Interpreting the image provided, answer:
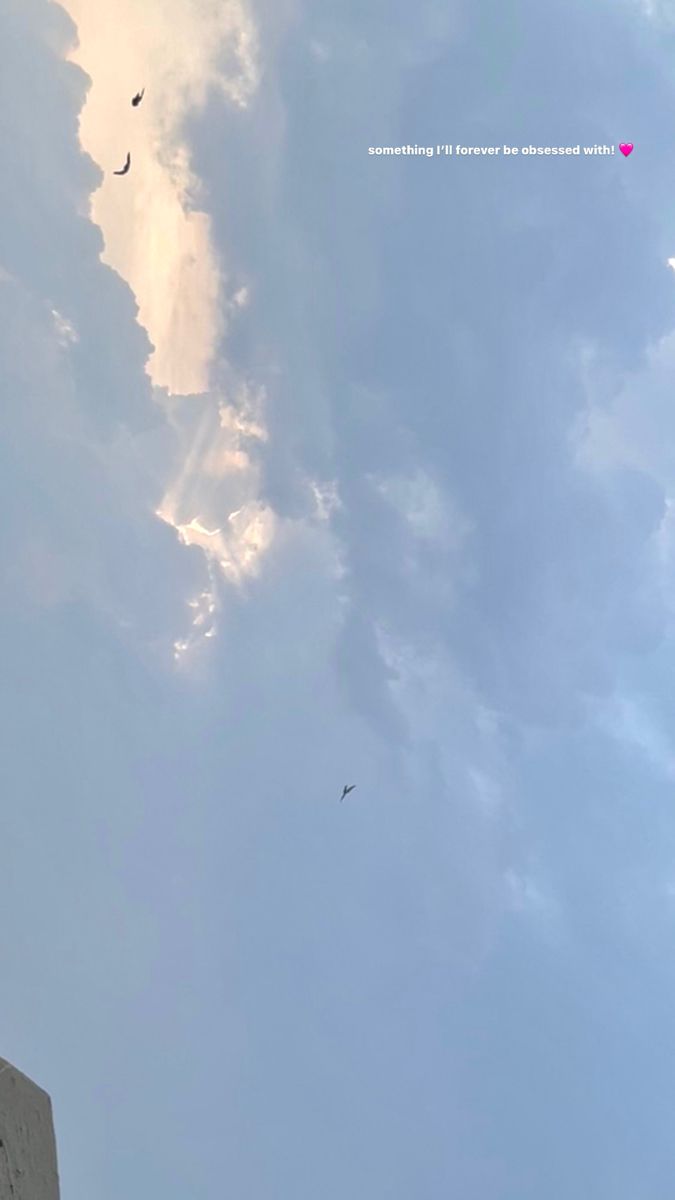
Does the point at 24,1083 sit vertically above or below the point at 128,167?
below

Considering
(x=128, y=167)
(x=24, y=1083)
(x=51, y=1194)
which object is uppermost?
(x=128, y=167)

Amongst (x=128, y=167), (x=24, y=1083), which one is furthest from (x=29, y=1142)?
(x=128, y=167)

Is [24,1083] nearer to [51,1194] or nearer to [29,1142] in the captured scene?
[29,1142]

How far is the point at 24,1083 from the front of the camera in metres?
20.9

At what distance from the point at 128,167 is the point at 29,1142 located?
65.6 meters

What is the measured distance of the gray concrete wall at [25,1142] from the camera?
62.7ft

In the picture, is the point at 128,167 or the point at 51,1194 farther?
the point at 128,167

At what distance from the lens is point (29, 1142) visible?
20.3 meters

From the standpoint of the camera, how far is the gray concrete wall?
19125mm

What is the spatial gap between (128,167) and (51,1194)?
66.6m

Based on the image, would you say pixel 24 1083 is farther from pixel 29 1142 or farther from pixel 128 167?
pixel 128 167

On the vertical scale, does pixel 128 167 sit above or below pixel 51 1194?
above

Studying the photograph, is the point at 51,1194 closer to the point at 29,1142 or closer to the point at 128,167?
the point at 29,1142

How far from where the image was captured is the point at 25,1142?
2009 cm
